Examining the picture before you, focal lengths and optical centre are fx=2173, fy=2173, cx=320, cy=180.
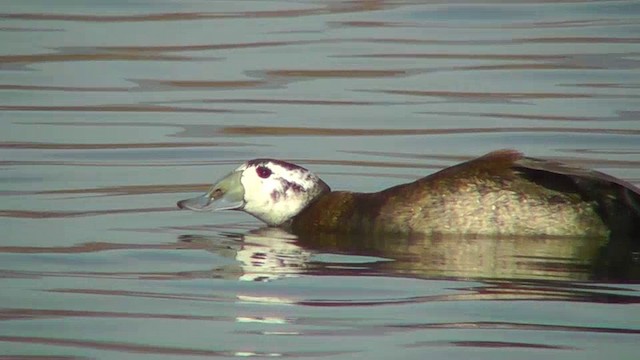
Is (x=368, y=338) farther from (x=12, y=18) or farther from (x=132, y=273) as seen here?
(x=12, y=18)

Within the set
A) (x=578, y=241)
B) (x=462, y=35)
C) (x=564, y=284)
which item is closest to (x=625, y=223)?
(x=578, y=241)

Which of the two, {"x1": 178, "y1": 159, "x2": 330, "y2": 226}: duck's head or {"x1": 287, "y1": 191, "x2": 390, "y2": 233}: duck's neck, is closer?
{"x1": 287, "y1": 191, "x2": 390, "y2": 233}: duck's neck

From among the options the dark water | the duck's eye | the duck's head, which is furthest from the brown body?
the duck's eye

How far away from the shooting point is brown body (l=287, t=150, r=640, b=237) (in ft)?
35.9

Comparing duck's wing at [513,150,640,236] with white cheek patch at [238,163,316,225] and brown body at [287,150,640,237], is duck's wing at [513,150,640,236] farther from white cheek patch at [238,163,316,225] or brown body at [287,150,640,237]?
white cheek patch at [238,163,316,225]

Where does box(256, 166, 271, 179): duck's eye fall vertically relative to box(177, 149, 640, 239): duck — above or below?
above

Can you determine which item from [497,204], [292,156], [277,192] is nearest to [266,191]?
[277,192]

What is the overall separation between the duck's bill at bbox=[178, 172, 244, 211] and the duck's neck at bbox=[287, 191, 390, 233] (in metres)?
0.32

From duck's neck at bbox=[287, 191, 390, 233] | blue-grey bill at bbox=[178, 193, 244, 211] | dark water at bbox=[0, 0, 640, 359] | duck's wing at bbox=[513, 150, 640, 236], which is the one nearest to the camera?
dark water at bbox=[0, 0, 640, 359]

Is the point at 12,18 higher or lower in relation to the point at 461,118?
higher

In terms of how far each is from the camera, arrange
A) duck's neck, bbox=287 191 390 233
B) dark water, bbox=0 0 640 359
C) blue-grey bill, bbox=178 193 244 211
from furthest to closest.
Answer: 1. blue-grey bill, bbox=178 193 244 211
2. duck's neck, bbox=287 191 390 233
3. dark water, bbox=0 0 640 359

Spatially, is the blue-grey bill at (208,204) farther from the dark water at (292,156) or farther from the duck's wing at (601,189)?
the duck's wing at (601,189)

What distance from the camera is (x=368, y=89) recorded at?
17.4 meters

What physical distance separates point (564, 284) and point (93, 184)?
4192 millimetres
